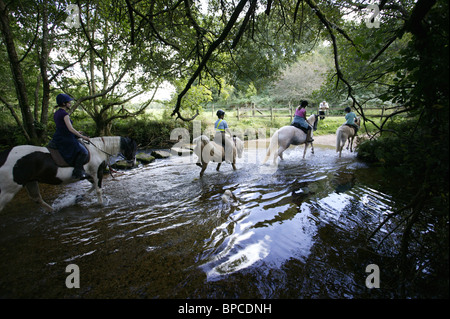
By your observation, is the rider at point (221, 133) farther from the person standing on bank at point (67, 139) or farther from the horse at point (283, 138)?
the person standing on bank at point (67, 139)

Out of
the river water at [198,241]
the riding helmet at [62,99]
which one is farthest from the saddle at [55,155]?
the river water at [198,241]

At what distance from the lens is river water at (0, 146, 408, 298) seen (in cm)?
236

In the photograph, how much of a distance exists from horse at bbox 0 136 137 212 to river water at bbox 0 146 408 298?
702mm

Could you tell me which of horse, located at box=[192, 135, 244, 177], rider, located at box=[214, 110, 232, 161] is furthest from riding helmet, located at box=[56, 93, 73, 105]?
rider, located at box=[214, 110, 232, 161]

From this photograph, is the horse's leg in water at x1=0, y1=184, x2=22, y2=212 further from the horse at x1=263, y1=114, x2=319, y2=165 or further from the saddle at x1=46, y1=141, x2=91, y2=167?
the horse at x1=263, y1=114, x2=319, y2=165

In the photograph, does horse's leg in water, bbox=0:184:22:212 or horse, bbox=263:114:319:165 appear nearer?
horse's leg in water, bbox=0:184:22:212

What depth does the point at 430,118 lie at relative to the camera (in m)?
1.71

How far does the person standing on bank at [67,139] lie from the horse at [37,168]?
0.19m

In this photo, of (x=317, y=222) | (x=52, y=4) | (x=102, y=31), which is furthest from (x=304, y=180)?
(x=102, y=31)

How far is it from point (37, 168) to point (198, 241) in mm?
3636

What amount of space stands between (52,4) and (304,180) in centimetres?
1131

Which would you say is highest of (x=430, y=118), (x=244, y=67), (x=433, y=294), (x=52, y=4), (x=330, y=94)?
(x=52, y=4)

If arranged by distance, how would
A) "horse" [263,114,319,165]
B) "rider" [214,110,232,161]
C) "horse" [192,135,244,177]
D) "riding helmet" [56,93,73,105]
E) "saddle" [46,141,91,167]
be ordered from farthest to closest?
"horse" [263,114,319,165] → "rider" [214,110,232,161] → "horse" [192,135,244,177] → "saddle" [46,141,91,167] → "riding helmet" [56,93,73,105]
